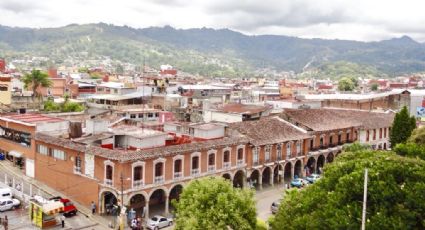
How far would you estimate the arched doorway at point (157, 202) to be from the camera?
42522mm

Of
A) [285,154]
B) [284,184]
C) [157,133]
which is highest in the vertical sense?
[157,133]

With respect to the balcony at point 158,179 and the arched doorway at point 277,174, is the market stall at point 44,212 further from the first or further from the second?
the arched doorway at point 277,174

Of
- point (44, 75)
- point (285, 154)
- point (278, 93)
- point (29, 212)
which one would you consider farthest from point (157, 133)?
point (278, 93)

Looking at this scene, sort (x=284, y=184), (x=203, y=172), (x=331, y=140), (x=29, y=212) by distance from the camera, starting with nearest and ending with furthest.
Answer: (x=29, y=212), (x=203, y=172), (x=284, y=184), (x=331, y=140)

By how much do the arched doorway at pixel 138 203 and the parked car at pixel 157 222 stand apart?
3.09m

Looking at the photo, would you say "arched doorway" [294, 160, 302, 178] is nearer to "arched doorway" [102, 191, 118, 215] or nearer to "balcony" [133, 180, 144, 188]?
"balcony" [133, 180, 144, 188]

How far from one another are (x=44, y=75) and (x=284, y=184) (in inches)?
1793

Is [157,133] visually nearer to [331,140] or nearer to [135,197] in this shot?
[135,197]

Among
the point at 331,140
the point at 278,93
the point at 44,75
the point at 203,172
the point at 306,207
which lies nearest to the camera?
the point at 306,207

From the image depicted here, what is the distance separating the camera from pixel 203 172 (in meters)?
44.2

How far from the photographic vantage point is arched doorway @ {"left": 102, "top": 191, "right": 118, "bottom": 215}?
4002 centimetres

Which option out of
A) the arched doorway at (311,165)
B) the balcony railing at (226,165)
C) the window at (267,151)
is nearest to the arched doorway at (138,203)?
the balcony railing at (226,165)

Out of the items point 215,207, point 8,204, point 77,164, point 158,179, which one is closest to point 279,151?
point 158,179

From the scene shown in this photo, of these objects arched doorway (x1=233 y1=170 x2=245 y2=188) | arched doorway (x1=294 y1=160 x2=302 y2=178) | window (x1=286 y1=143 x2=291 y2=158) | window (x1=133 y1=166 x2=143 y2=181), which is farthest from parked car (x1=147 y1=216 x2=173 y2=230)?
arched doorway (x1=294 y1=160 x2=302 y2=178)
